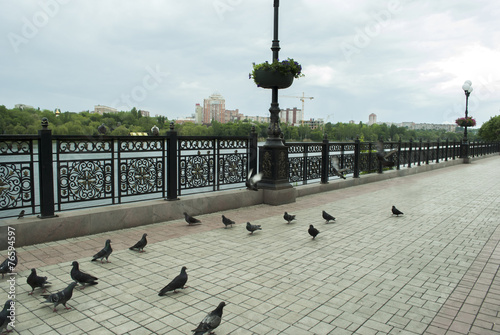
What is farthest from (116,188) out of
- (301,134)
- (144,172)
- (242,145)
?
(301,134)

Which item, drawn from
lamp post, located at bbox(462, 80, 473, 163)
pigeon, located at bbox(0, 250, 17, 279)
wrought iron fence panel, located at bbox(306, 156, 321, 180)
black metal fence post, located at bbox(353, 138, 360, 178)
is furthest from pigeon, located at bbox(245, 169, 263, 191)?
lamp post, located at bbox(462, 80, 473, 163)

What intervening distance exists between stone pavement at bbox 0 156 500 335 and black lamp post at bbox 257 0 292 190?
1677mm

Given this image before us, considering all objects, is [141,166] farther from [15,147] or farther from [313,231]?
[313,231]

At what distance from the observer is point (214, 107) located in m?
14.3

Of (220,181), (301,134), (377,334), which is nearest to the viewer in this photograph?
(377,334)

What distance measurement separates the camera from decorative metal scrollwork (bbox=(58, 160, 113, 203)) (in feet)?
20.6

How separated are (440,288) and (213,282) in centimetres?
270

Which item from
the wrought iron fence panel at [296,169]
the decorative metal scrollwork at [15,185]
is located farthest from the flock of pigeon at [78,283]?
the wrought iron fence panel at [296,169]

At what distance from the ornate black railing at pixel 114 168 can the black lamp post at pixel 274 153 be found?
32cm

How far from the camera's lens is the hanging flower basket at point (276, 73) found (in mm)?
9305

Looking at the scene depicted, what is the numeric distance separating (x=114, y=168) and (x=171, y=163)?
120cm

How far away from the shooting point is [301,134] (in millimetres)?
19469

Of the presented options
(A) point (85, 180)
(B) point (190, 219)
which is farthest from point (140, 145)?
(B) point (190, 219)

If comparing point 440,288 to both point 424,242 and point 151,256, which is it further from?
point 151,256
